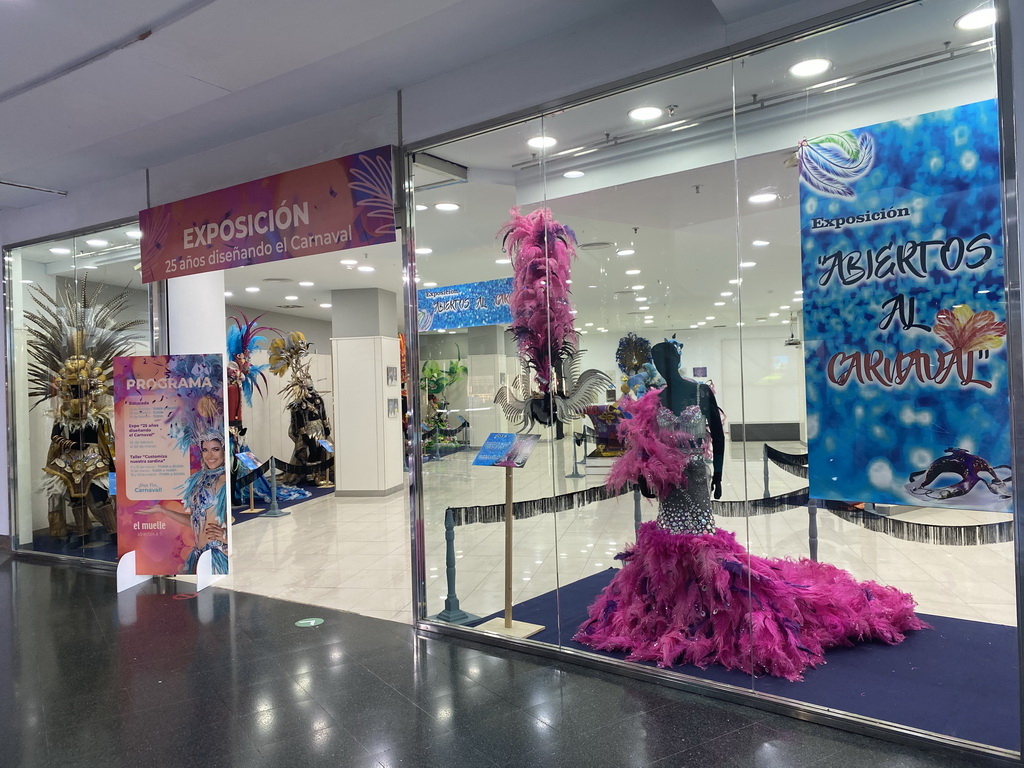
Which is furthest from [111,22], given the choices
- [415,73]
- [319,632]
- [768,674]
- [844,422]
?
[768,674]

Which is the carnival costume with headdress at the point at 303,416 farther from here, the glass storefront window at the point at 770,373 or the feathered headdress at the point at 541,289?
the feathered headdress at the point at 541,289

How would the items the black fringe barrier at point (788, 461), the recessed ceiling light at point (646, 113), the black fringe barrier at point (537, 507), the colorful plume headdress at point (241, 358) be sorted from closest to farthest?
the black fringe barrier at point (788, 461)
the recessed ceiling light at point (646, 113)
the black fringe barrier at point (537, 507)
the colorful plume headdress at point (241, 358)

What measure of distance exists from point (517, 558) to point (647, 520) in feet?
3.38

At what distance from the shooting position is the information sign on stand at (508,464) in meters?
4.07

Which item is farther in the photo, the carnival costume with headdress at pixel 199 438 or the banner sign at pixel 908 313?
the carnival costume with headdress at pixel 199 438

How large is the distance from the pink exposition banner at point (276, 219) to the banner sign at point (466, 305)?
20.0 inches

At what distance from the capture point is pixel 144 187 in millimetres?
5934

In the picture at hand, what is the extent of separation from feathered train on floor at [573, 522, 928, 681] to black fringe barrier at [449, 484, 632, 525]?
0.42 meters

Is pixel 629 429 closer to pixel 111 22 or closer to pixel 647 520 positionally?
pixel 647 520

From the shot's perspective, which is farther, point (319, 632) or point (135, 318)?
point (135, 318)

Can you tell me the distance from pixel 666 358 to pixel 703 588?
3.93 feet

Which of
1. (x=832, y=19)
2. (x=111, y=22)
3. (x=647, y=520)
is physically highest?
(x=111, y=22)

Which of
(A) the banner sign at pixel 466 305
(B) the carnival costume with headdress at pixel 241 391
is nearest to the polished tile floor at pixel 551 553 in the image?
(A) the banner sign at pixel 466 305

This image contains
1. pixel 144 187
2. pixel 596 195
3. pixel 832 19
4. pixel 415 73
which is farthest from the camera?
pixel 144 187
